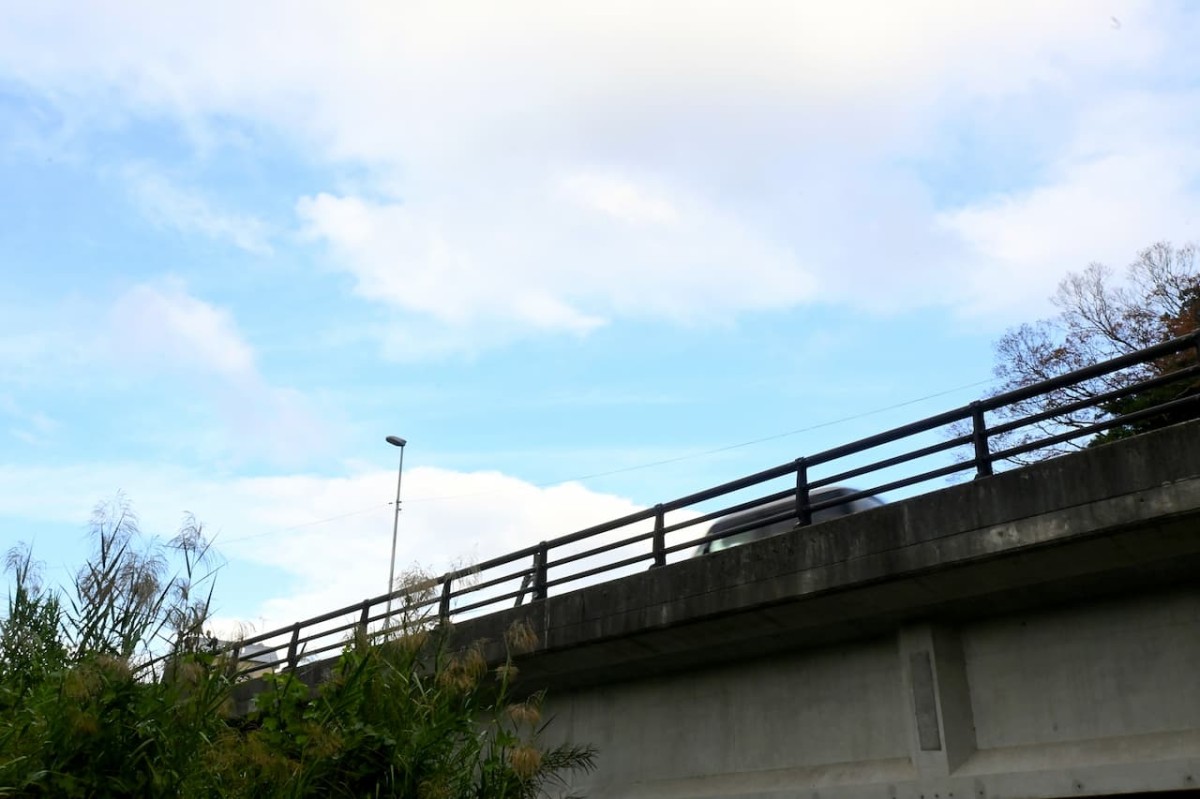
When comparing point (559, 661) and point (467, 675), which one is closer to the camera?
point (467, 675)

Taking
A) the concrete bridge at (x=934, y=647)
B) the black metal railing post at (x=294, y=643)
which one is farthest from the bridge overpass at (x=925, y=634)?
the black metal railing post at (x=294, y=643)

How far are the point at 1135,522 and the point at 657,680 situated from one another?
255 inches

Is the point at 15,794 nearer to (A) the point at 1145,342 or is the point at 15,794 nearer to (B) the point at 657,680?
(B) the point at 657,680

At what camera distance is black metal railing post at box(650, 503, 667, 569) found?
13.0 meters

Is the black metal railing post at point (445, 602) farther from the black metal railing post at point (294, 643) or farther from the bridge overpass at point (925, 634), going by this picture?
the black metal railing post at point (294, 643)

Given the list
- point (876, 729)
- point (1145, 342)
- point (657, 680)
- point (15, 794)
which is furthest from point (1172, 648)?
point (1145, 342)

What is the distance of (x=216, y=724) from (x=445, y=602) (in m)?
3.05

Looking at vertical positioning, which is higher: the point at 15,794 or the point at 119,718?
the point at 119,718

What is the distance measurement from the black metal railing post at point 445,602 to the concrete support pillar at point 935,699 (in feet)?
14.8

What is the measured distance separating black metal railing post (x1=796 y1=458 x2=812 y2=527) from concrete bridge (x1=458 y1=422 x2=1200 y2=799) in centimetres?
61

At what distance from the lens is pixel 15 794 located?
9.58 metres

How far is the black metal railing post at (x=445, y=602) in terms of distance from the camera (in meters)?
11.7

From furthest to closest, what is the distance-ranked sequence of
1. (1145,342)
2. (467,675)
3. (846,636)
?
1. (1145,342)
2. (846,636)
3. (467,675)

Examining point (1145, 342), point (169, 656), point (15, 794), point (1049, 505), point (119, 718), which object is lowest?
point (15, 794)
